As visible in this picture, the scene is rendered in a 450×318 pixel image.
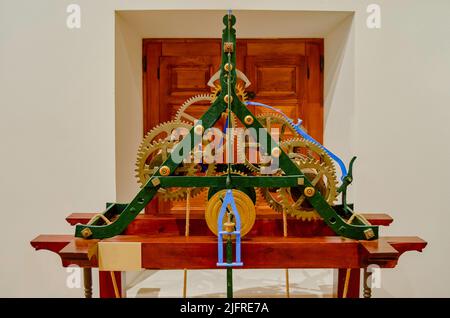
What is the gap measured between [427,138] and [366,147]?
1.00 ft

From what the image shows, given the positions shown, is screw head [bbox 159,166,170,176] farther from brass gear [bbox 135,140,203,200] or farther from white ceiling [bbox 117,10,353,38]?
white ceiling [bbox 117,10,353,38]

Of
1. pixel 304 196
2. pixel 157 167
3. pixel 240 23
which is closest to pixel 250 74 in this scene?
Answer: pixel 240 23

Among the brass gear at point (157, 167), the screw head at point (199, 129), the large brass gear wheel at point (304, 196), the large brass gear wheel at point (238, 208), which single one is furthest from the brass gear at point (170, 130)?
the large brass gear wheel at point (304, 196)

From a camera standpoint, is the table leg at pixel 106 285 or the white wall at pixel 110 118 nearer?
the table leg at pixel 106 285

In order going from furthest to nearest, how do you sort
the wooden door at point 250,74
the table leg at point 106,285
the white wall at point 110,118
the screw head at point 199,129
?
the wooden door at point 250,74, the white wall at point 110,118, the table leg at point 106,285, the screw head at point 199,129

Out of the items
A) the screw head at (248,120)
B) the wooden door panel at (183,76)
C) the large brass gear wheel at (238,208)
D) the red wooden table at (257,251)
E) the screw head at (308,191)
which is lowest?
the red wooden table at (257,251)

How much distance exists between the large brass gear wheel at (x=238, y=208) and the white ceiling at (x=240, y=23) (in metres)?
1.14

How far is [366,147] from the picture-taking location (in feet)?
6.91

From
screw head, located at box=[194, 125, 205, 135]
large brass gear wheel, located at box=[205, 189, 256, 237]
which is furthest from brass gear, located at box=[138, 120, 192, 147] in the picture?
large brass gear wheel, located at box=[205, 189, 256, 237]

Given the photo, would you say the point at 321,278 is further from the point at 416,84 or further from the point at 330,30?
the point at 330,30

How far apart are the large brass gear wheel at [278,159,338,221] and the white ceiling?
1007 millimetres

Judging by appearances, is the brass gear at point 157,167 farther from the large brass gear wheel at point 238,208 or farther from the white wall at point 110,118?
the white wall at point 110,118

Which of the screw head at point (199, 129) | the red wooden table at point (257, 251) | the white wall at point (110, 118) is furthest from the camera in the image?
the white wall at point (110, 118)

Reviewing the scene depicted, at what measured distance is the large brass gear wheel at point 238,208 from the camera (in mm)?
1286
